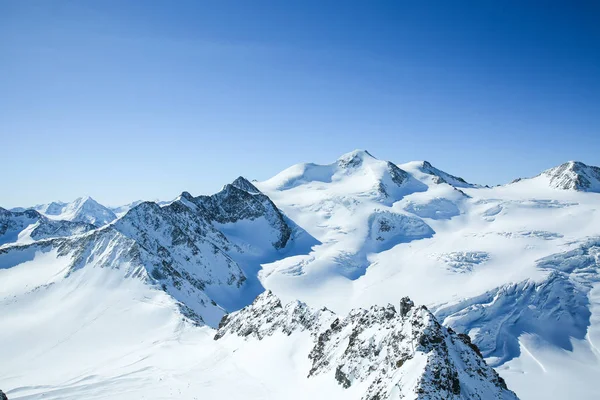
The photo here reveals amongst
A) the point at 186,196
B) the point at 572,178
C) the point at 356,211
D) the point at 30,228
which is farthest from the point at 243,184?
the point at 572,178

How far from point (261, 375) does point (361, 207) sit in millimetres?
126631

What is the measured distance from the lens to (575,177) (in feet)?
502

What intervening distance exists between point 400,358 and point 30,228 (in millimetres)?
192721

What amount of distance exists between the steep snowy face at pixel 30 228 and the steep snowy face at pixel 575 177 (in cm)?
20256

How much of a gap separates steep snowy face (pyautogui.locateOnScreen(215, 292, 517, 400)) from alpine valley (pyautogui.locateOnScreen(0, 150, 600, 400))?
139mm

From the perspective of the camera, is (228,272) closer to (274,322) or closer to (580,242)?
(274,322)

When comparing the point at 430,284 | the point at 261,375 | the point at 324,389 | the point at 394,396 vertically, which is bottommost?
the point at 430,284

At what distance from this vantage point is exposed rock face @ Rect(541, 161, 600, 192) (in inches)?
5930

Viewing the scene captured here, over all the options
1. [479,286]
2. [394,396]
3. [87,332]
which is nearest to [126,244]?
[87,332]

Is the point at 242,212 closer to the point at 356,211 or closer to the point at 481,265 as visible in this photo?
the point at 356,211

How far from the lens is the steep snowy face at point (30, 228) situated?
159m

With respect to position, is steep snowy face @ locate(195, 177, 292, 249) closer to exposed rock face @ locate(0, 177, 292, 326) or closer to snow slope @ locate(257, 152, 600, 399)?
exposed rock face @ locate(0, 177, 292, 326)

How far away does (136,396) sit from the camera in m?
30.7

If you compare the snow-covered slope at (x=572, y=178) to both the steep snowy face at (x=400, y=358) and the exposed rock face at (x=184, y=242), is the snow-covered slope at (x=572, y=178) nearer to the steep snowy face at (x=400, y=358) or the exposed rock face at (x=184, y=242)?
the exposed rock face at (x=184, y=242)
